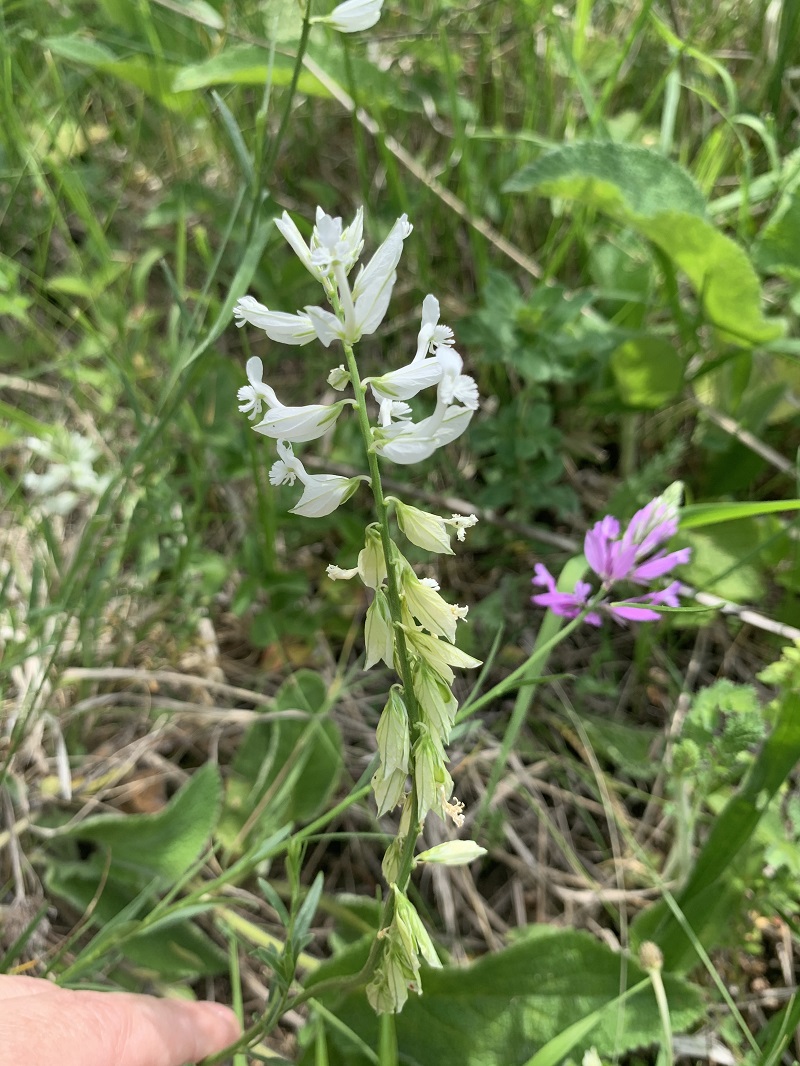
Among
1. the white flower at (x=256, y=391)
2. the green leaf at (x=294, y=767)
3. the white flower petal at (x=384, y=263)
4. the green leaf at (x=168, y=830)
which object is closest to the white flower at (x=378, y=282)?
the white flower petal at (x=384, y=263)

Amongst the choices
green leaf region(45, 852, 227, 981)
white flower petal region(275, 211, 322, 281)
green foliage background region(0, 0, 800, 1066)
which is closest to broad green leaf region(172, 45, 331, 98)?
green foliage background region(0, 0, 800, 1066)

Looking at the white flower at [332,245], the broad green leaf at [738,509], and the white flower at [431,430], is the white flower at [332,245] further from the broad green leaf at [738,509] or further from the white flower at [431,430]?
the broad green leaf at [738,509]

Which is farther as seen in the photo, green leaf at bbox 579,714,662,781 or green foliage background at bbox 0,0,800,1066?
Answer: green leaf at bbox 579,714,662,781

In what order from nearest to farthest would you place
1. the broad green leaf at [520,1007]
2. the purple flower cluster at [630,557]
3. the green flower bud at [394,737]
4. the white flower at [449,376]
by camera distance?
the white flower at [449,376]
the green flower bud at [394,737]
the purple flower cluster at [630,557]
the broad green leaf at [520,1007]

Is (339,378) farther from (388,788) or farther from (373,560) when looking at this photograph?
(388,788)

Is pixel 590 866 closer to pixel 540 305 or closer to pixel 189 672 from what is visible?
pixel 189 672

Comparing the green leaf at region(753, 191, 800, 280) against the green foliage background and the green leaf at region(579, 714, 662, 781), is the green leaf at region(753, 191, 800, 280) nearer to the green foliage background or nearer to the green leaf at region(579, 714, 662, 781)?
the green foliage background
